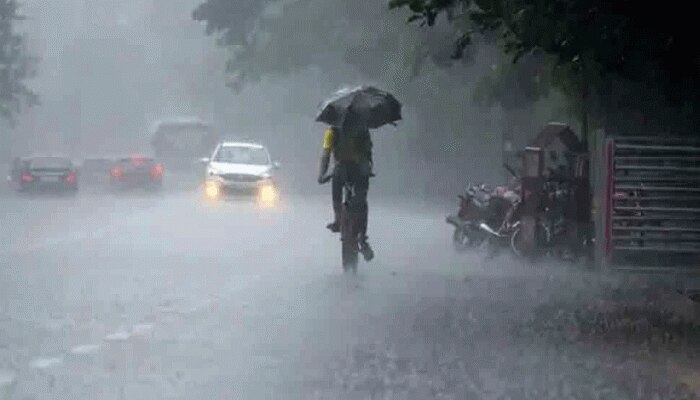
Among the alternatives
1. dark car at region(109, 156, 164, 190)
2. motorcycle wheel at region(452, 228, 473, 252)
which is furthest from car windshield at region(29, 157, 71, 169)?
motorcycle wheel at region(452, 228, 473, 252)

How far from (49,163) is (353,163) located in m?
34.1

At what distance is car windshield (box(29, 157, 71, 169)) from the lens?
172 feet

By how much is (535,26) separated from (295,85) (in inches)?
2635

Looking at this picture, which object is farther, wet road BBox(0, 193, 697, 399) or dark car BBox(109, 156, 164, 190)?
dark car BBox(109, 156, 164, 190)

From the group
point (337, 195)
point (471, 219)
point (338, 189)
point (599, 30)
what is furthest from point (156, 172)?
point (599, 30)

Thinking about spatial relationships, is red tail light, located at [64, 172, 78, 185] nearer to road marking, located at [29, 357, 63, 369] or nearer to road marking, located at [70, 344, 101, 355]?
road marking, located at [70, 344, 101, 355]

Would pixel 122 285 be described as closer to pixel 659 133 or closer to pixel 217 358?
pixel 217 358

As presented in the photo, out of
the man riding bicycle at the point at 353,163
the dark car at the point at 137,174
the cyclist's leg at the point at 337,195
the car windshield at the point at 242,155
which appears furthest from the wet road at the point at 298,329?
the dark car at the point at 137,174

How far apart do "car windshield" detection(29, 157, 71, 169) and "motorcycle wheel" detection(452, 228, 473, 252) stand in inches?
1088

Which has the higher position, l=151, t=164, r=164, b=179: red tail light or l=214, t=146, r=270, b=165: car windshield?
l=214, t=146, r=270, b=165: car windshield

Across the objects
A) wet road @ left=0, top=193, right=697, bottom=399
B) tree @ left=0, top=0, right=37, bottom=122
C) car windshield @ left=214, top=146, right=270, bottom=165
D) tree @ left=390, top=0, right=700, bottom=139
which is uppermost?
tree @ left=0, top=0, right=37, bottom=122

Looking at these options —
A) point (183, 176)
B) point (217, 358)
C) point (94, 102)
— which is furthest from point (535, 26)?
point (94, 102)

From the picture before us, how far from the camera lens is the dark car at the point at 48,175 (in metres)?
52.1

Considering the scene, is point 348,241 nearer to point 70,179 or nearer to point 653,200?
point 653,200
